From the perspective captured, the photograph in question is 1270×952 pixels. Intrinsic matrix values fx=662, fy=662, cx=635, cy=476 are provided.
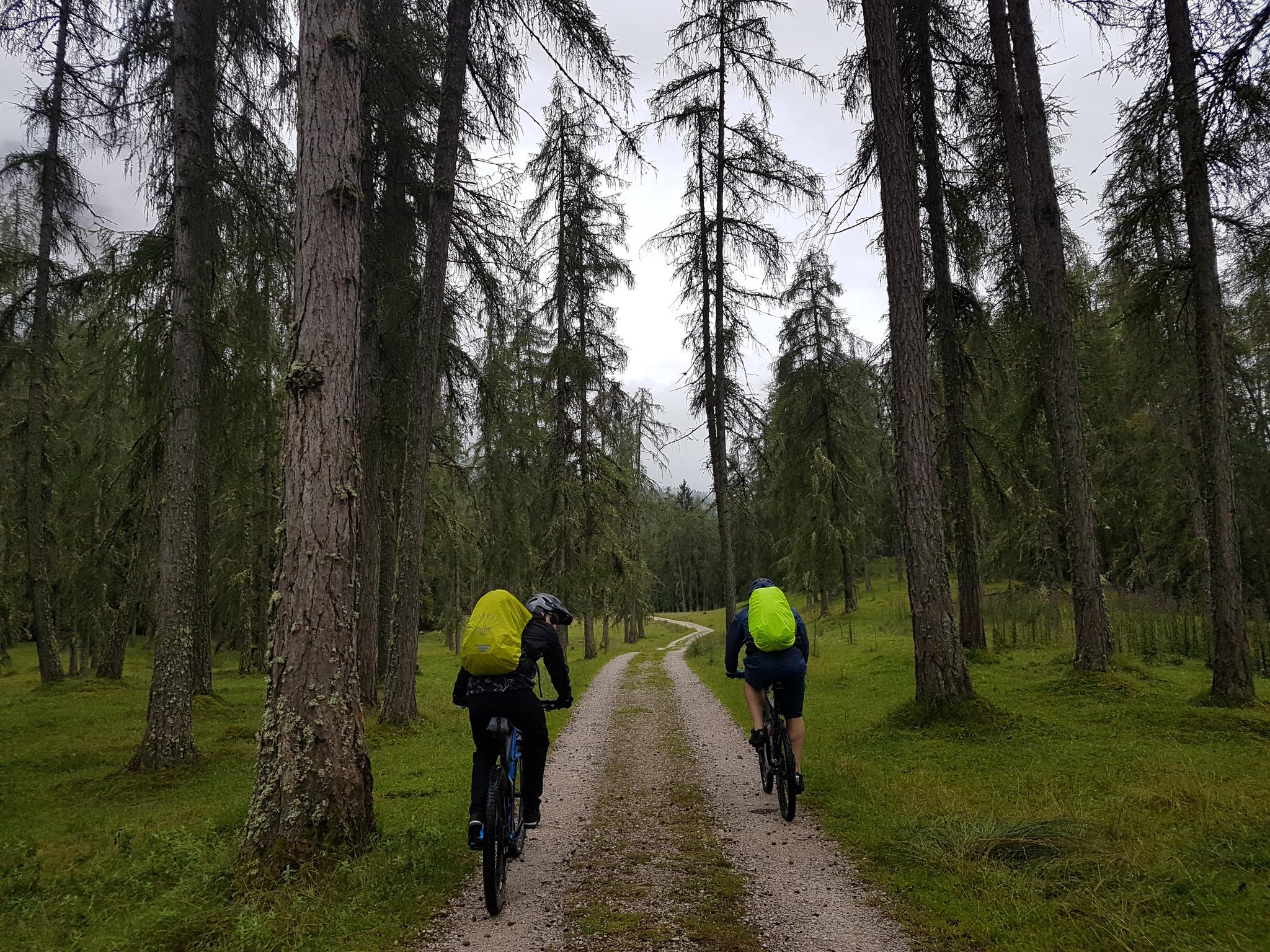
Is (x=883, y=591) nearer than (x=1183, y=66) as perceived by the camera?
No

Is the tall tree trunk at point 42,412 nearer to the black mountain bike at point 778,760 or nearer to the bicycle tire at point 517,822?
the bicycle tire at point 517,822

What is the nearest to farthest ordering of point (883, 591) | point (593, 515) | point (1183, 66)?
1. point (1183, 66)
2. point (593, 515)
3. point (883, 591)

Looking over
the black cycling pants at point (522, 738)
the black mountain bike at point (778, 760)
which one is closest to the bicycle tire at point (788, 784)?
the black mountain bike at point (778, 760)

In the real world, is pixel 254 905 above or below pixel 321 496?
below

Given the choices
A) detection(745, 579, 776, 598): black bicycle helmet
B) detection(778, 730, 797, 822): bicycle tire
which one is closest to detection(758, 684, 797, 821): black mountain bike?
detection(778, 730, 797, 822): bicycle tire

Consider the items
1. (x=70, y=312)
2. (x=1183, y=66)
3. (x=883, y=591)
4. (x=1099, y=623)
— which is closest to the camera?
(x=1183, y=66)

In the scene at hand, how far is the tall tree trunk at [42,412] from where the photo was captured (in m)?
A: 15.4

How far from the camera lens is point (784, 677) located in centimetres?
596

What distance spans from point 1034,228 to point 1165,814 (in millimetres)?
9632

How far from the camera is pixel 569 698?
5211mm

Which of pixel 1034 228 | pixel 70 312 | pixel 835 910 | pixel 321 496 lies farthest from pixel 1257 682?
pixel 70 312

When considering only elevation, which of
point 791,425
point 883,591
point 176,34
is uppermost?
point 176,34

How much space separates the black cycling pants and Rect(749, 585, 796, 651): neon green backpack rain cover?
2171mm

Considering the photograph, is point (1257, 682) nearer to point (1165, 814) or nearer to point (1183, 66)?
point (1165, 814)
